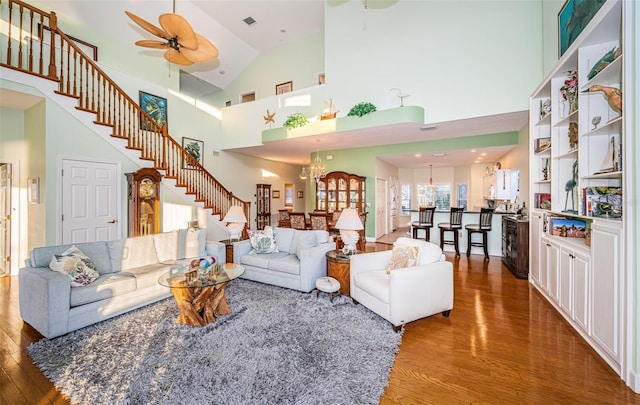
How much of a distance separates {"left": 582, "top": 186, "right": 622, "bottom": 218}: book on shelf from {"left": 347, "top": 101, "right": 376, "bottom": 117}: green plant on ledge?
4.00 meters

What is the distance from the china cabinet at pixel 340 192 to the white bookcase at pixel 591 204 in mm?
4727

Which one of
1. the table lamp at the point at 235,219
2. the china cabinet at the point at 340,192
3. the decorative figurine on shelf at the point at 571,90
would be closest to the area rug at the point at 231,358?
the table lamp at the point at 235,219

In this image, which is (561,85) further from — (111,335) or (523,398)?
(111,335)

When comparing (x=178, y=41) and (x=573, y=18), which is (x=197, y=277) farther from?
(x=573, y=18)

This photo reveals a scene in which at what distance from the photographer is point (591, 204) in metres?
2.47

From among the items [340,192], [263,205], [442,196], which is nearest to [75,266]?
[340,192]

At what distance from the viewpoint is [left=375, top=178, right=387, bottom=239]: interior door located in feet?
27.3

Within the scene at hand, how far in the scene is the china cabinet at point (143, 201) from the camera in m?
5.36

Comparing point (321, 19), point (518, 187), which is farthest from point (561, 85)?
point (321, 19)

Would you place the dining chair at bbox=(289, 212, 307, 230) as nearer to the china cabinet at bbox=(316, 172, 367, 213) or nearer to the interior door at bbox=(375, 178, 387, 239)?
the china cabinet at bbox=(316, 172, 367, 213)

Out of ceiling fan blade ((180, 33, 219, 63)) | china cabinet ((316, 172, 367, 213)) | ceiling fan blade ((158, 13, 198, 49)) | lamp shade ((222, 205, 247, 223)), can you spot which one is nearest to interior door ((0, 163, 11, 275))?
ceiling fan blade ((180, 33, 219, 63))

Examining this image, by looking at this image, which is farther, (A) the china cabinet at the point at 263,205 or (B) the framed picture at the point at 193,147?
(A) the china cabinet at the point at 263,205

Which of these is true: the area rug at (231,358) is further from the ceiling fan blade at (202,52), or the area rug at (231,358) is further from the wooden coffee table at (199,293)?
the ceiling fan blade at (202,52)

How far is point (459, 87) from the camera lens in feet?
17.0
